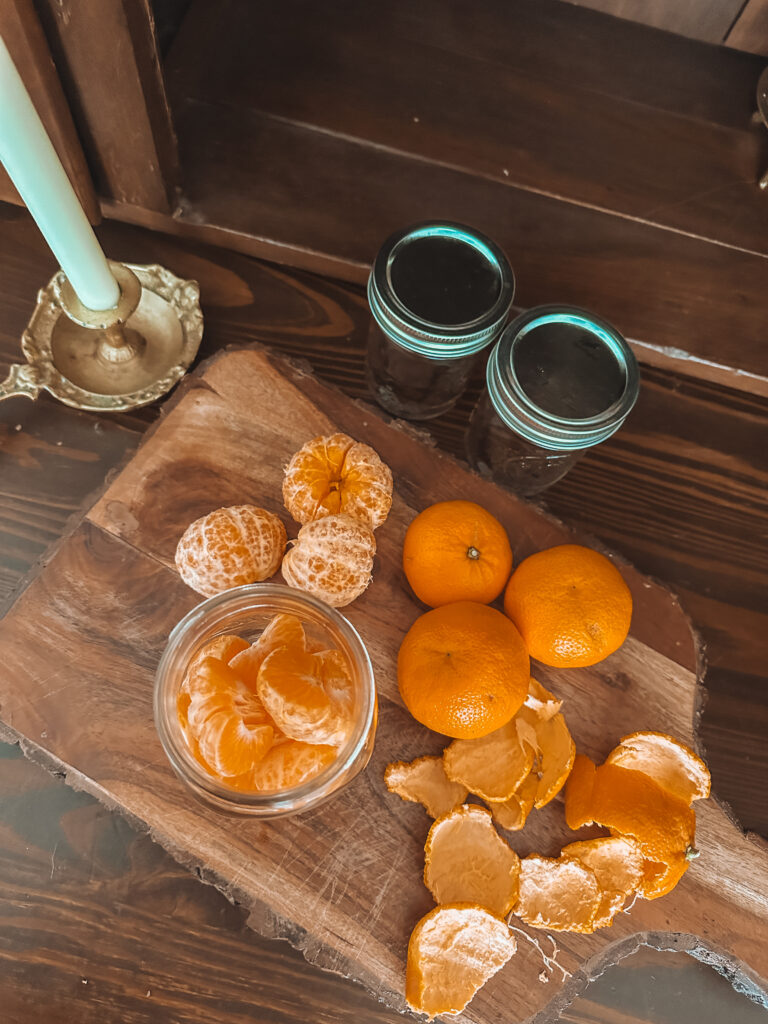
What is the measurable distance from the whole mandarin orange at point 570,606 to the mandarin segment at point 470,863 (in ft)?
0.63

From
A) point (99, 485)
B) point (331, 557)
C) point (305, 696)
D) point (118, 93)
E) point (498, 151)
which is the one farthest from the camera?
point (498, 151)

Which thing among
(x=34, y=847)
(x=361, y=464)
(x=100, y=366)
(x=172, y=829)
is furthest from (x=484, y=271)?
(x=34, y=847)

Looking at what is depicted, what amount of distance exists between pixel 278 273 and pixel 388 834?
77cm

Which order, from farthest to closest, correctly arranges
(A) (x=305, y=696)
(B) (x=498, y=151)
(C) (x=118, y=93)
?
1. (B) (x=498, y=151)
2. (C) (x=118, y=93)
3. (A) (x=305, y=696)

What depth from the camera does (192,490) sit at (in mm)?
931

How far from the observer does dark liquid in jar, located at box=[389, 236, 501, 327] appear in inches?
34.5

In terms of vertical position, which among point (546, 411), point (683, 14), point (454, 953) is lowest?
point (454, 953)

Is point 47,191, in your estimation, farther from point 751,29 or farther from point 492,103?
point 751,29

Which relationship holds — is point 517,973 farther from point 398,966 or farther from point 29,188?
point 29,188

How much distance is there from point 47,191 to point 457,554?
528 millimetres

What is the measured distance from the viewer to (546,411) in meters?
0.86

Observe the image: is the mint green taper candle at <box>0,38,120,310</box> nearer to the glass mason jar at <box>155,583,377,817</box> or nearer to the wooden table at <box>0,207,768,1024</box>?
the wooden table at <box>0,207,768,1024</box>

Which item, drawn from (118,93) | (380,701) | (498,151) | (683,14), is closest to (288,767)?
(380,701)

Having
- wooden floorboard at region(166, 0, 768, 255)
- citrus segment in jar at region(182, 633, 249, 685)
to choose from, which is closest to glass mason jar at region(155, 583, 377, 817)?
citrus segment in jar at region(182, 633, 249, 685)
